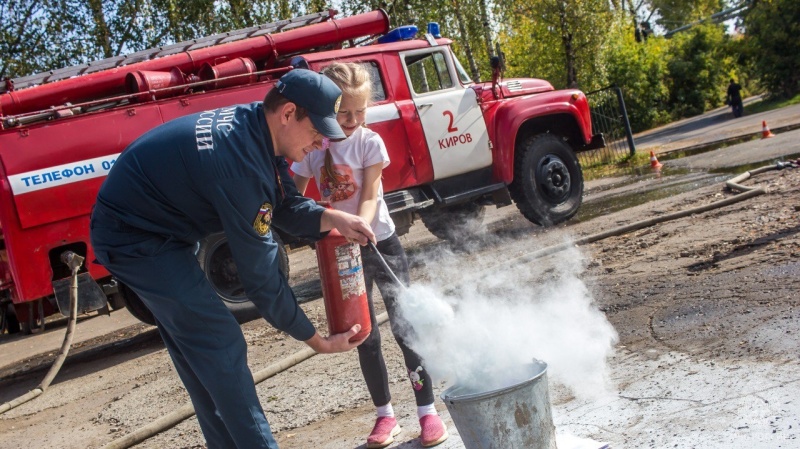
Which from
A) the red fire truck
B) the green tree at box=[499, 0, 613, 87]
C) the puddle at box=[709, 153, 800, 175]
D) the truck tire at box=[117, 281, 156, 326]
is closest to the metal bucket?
the red fire truck

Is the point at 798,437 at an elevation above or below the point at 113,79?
below

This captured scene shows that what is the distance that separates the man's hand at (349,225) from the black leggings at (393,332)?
623 mm

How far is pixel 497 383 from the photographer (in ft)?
11.2

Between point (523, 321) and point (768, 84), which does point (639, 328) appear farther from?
point (768, 84)

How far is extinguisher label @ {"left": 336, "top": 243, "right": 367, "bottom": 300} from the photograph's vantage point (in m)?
3.39

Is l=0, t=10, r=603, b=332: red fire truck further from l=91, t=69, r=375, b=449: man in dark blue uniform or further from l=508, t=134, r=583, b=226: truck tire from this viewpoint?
l=91, t=69, r=375, b=449: man in dark blue uniform

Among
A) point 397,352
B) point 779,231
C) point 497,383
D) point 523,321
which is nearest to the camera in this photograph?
point 497,383

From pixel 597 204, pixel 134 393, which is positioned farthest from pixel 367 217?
pixel 597 204

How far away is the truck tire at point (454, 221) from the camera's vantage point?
10.4 meters

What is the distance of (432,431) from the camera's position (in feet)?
12.8

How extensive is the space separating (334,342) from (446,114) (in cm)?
673

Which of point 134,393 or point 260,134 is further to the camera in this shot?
point 134,393

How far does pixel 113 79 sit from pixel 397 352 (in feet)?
15.2

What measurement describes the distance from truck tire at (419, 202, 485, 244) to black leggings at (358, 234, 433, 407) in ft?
20.2
